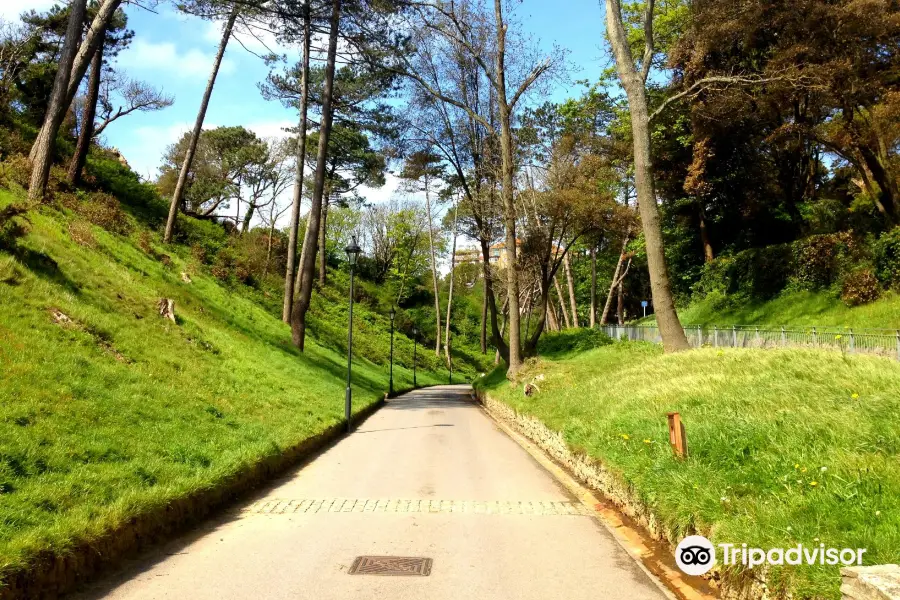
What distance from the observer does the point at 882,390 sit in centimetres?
680

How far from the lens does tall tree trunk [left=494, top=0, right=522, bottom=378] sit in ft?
67.4

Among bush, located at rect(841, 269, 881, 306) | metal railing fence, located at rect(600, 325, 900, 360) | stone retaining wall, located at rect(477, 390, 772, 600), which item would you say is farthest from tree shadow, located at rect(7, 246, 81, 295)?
bush, located at rect(841, 269, 881, 306)

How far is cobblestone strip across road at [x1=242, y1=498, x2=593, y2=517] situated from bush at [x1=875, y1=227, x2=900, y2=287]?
17.6 m

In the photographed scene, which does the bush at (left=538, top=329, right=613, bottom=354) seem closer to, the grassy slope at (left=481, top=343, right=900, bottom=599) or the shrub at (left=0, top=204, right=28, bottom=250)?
the grassy slope at (left=481, top=343, right=900, bottom=599)

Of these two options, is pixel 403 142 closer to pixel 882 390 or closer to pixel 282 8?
pixel 282 8

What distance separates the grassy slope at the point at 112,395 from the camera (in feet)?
17.3

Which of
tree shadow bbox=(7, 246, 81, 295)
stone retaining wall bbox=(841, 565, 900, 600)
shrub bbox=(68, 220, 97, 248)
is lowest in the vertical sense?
stone retaining wall bbox=(841, 565, 900, 600)

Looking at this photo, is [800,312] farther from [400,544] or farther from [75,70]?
[75,70]

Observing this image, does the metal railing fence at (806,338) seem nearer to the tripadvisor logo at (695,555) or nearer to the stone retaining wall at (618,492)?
the stone retaining wall at (618,492)

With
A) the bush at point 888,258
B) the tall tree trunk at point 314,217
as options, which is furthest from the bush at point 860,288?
the tall tree trunk at point 314,217

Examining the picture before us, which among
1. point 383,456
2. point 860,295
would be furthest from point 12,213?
point 860,295

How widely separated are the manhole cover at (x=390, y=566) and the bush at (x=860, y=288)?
67.0 ft

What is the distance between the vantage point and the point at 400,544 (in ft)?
18.7

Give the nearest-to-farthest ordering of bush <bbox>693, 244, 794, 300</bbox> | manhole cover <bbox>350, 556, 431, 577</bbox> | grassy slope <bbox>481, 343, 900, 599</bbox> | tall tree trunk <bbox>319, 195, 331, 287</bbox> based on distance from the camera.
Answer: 1. grassy slope <bbox>481, 343, 900, 599</bbox>
2. manhole cover <bbox>350, 556, 431, 577</bbox>
3. bush <bbox>693, 244, 794, 300</bbox>
4. tall tree trunk <bbox>319, 195, 331, 287</bbox>
